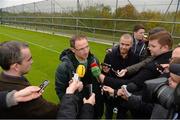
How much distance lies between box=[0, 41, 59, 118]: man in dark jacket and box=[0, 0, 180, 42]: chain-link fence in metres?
13.2

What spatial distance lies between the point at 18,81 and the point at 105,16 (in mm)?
21317

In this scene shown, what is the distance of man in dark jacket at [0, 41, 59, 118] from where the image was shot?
301 cm

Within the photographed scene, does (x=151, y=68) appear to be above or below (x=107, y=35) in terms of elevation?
above

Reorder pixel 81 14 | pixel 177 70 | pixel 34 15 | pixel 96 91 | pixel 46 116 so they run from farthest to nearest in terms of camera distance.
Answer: pixel 34 15, pixel 81 14, pixel 96 91, pixel 46 116, pixel 177 70

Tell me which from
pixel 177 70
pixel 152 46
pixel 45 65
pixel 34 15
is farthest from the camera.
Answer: pixel 34 15

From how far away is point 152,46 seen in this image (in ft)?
14.9

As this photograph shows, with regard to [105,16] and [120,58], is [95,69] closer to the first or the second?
[120,58]

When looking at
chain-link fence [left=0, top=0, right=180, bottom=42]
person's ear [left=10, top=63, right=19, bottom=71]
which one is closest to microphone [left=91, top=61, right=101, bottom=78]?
person's ear [left=10, top=63, right=19, bottom=71]

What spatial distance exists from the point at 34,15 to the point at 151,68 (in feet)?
134

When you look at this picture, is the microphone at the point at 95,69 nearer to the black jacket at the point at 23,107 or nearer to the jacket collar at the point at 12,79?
the black jacket at the point at 23,107

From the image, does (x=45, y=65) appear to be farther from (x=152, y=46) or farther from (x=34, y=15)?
(x=34, y=15)

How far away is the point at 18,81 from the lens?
10.5 ft

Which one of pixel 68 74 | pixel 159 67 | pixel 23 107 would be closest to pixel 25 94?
pixel 23 107

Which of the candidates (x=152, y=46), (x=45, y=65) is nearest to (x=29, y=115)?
(x=152, y=46)
